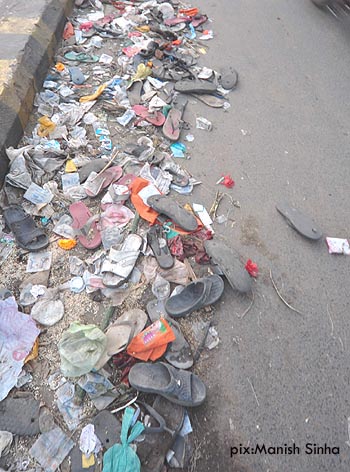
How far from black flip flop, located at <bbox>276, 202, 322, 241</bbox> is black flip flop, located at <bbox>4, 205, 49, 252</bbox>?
6.28 ft

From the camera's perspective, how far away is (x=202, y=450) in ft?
6.29

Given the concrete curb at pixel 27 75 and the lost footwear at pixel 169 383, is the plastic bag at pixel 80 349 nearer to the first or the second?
the lost footwear at pixel 169 383

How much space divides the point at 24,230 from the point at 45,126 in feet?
4.10

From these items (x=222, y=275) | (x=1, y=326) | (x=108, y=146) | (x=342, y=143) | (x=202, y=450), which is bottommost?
(x=1, y=326)

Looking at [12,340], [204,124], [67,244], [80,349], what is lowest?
[12,340]

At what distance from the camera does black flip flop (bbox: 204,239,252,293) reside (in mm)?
2430

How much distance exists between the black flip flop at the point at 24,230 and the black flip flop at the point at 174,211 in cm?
85

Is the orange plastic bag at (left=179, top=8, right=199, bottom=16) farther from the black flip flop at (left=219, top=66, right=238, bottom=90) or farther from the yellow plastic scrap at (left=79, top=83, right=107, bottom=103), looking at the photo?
the yellow plastic scrap at (left=79, top=83, right=107, bottom=103)

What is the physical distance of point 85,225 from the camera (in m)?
2.72

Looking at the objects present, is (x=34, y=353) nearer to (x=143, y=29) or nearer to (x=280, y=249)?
(x=280, y=249)

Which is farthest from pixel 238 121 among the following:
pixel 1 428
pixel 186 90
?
pixel 1 428

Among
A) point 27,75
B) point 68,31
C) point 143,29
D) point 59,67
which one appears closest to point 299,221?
point 27,75

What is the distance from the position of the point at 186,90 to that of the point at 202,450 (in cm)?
340

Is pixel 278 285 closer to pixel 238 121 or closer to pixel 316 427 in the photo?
pixel 316 427
